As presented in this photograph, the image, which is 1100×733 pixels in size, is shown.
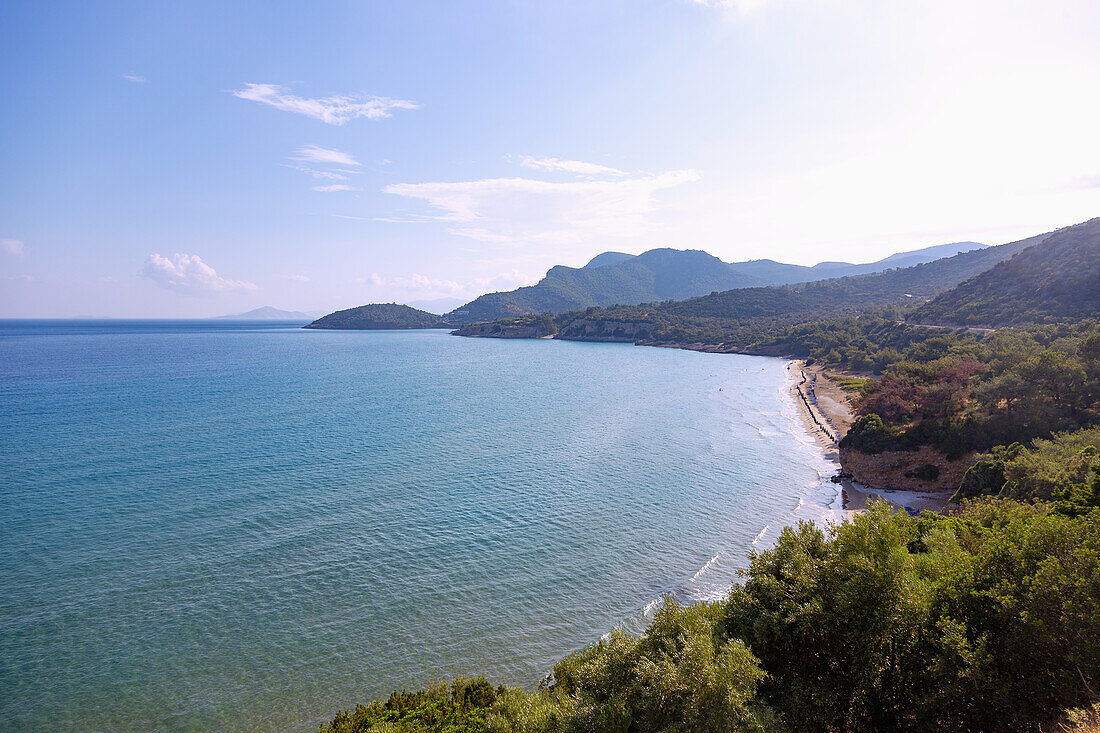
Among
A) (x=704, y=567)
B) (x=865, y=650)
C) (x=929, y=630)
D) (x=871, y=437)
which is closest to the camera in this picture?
(x=929, y=630)

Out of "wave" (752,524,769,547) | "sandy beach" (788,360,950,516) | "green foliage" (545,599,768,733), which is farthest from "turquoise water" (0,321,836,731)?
"green foliage" (545,599,768,733)

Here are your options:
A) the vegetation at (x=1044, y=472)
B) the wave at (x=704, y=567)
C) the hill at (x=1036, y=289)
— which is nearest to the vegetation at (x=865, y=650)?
the vegetation at (x=1044, y=472)

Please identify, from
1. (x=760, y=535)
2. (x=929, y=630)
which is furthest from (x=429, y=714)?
(x=760, y=535)

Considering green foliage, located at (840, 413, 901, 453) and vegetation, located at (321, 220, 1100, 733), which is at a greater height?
vegetation, located at (321, 220, 1100, 733)

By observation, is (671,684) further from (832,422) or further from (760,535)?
(832,422)

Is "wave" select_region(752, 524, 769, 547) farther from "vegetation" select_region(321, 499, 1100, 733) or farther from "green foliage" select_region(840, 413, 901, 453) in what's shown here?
"vegetation" select_region(321, 499, 1100, 733)

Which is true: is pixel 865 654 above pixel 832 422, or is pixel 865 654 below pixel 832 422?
above

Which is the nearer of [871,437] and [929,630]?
[929,630]
